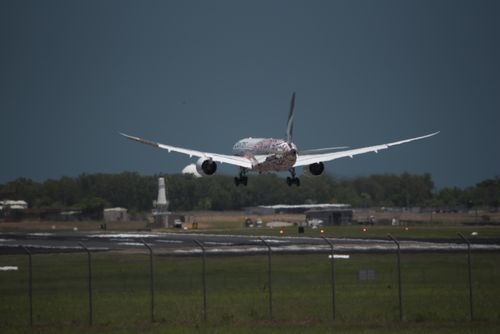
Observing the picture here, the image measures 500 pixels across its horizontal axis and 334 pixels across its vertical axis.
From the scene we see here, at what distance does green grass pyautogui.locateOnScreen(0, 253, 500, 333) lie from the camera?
36531mm

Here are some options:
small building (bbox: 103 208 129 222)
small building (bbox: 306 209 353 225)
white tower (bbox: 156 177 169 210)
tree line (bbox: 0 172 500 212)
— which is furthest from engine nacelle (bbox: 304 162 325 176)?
tree line (bbox: 0 172 500 212)

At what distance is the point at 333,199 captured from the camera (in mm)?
166750

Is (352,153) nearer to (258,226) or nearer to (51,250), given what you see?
(51,250)

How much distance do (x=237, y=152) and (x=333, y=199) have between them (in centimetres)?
8037

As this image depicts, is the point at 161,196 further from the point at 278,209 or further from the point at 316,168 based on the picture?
the point at 316,168

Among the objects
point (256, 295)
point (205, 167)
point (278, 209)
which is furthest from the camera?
point (278, 209)

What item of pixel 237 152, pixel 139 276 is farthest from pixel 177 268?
pixel 237 152

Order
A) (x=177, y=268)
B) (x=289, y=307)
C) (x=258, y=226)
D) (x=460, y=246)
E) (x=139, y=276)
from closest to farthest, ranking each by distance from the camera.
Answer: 1. (x=289, y=307)
2. (x=139, y=276)
3. (x=177, y=268)
4. (x=460, y=246)
5. (x=258, y=226)

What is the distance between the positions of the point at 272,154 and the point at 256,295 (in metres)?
37.0

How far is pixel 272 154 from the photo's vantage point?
8144cm

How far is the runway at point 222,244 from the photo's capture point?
2800 inches

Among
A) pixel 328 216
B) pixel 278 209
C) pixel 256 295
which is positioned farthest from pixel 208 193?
pixel 256 295

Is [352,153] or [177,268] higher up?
[352,153]

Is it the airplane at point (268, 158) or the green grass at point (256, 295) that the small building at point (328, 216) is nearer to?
the airplane at point (268, 158)
